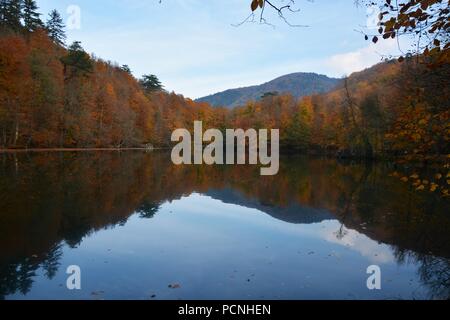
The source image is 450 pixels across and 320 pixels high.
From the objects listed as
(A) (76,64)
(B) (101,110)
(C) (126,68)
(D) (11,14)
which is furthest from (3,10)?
(C) (126,68)

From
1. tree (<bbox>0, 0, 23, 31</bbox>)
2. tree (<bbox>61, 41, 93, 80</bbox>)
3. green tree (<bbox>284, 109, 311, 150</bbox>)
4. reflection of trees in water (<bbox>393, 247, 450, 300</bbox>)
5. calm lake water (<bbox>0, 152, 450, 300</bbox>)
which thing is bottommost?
reflection of trees in water (<bbox>393, 247, 450, 300</bbox>)

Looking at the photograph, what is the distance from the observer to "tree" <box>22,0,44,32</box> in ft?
204

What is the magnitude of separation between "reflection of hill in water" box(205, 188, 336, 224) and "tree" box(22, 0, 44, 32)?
59.9m

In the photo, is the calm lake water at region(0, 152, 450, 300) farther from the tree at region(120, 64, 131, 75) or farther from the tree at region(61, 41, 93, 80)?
the tree at region(120, 64, 131, 75)

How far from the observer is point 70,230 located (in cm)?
989

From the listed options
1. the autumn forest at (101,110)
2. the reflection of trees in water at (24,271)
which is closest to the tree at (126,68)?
the autumn forest at (101,110)

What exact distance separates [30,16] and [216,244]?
68572mm

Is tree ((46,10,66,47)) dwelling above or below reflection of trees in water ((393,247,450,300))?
above

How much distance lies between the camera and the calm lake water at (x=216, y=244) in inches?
253

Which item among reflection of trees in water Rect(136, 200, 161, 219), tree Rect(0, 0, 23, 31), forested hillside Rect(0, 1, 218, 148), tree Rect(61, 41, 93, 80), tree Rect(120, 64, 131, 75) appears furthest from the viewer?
tree Rect(120, 64, 131, 75)

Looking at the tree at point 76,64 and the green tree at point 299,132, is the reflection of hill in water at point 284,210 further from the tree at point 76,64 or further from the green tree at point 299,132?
the green tree at point 299,132

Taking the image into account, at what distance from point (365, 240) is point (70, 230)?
26.2ft

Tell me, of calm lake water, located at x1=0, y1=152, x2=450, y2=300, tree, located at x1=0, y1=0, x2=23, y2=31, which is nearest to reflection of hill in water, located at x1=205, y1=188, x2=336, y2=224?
calm lake water, located at x1=0, y1=152, x2=450, y2=300

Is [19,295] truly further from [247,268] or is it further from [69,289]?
[247,268]
